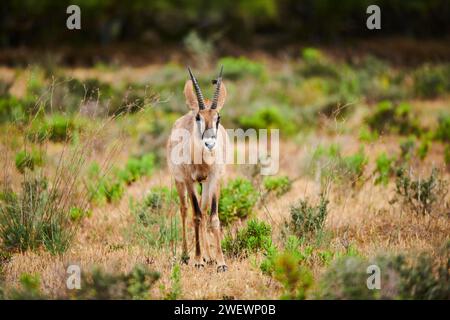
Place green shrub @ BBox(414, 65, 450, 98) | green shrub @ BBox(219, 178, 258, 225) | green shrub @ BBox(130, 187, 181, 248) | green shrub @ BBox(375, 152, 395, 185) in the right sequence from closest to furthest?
green shrub @ BBox(130, 187, 181, 248) → green shrub @ BBox(219, 178, 258, 225) → green shrub @ BBox(375, 152, 395, 185) → green shrub @ BBox(414, 65, 450, 98)

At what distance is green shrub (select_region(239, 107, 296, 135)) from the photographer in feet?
45.2

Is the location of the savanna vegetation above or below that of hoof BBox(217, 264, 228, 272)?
above

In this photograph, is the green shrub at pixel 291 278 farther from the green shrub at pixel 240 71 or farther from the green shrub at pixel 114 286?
the green shrub at pixel 240 71

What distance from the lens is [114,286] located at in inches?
199

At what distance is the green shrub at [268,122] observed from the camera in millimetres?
13766

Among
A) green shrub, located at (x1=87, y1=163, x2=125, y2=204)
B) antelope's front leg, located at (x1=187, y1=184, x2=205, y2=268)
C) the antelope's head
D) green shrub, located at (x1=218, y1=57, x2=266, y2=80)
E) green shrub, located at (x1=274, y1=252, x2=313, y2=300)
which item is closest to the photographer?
green shrub, located at (x1=274, y1=252, x2=313, y2=300)

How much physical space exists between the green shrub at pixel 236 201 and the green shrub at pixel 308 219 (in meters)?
0.82

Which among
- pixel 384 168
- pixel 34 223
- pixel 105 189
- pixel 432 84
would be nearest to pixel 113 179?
pixel 105 189

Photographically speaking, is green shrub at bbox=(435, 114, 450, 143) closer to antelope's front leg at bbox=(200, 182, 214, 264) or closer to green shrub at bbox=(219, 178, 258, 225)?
green shrub at bbox=(219, 178, 258, 225)

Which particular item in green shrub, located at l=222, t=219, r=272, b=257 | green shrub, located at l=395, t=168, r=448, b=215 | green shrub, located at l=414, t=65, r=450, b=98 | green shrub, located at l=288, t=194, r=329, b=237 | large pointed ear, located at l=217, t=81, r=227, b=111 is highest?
green shrub, located at l=414, t=65, r=450, b=98

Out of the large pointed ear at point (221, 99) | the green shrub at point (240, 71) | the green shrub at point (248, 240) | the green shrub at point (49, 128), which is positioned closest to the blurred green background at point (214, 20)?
the green shrub at point (240, 71)

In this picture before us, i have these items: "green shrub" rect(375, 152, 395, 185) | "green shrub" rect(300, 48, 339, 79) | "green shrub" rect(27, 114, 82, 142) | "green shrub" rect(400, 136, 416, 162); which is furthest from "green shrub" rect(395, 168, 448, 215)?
"green shrub" rect(300, 48, 339, 79)

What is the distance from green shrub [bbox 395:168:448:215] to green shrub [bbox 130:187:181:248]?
296 centimetres

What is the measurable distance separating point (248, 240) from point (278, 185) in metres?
2.20
